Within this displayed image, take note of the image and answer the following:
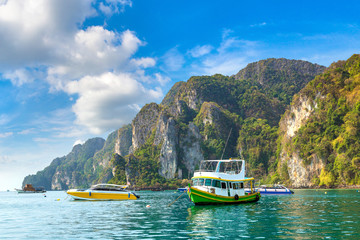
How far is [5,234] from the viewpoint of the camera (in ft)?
73.4

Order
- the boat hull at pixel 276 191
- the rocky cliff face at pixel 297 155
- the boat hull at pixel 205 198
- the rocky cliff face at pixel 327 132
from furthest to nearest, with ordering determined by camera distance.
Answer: the rocky cliff face at pixel 297 155
the rocky cliff face at pixel 327 132
the boat hull at pixel 276 191
the boat hull at pixel 205 198

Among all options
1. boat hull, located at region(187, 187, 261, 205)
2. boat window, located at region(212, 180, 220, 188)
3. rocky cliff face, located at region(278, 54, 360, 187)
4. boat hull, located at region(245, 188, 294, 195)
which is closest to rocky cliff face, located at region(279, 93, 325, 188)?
rocky cliff face, located at region(278, 54, 360, 187)

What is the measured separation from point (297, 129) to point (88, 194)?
12550 cm

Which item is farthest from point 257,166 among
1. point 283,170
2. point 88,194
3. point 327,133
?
point 88,194

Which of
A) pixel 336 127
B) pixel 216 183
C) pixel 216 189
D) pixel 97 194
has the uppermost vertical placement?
pixel 336 127

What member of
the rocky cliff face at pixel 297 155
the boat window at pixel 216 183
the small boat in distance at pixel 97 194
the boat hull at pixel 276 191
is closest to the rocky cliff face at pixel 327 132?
the rocky cliff face at pixel 297 155

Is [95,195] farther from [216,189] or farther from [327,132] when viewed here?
[327,132]

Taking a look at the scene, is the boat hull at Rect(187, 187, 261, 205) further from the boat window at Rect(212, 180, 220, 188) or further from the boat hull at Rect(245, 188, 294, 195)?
the boat hull at Rect(245, 188, 294, 195)

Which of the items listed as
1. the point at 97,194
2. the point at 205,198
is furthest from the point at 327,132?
the point at 205,198

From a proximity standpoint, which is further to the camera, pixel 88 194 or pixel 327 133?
pixel 327 133

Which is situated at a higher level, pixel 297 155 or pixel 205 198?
pixel 297 155

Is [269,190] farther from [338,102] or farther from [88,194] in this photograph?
[338,102]

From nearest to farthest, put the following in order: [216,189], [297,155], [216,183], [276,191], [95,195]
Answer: [216,189] < [216,183] < [95,195] < [276,191] < [297,155]

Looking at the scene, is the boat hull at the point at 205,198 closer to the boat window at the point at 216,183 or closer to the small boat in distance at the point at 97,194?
the boat window at the point at 216,183
